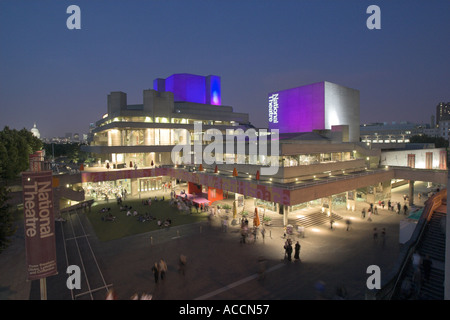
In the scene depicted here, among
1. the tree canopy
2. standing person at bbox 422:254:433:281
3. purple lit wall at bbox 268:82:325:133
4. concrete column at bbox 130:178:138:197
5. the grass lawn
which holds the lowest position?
the grass lawn

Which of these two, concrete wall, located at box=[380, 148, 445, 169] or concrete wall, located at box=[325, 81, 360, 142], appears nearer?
concrete wall, located at box=[380, 148, 445, 169]

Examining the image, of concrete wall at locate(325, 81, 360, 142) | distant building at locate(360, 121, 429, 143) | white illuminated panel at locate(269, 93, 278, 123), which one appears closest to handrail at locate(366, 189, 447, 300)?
concrete wall at locate(325, 81, 360, 142)

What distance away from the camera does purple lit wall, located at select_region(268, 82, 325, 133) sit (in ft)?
171

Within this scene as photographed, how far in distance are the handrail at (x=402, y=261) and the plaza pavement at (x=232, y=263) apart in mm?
1431

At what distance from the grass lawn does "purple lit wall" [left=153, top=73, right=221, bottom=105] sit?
135 ft

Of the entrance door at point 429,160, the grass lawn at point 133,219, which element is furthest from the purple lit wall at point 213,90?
the entrance door at point 429,160

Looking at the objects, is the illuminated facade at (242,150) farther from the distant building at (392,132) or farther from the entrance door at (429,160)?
the distant building at (392,132)

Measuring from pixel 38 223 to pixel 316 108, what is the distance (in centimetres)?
5098

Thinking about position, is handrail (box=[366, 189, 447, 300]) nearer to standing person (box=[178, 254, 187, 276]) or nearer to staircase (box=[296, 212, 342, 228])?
staircase (box=[296, 212, 342, 228])

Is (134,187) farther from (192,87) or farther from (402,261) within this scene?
(402,261)

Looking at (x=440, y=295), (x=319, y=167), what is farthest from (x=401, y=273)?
(x=319, y=167)

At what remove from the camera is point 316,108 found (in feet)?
173

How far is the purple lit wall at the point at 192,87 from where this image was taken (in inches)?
2817
